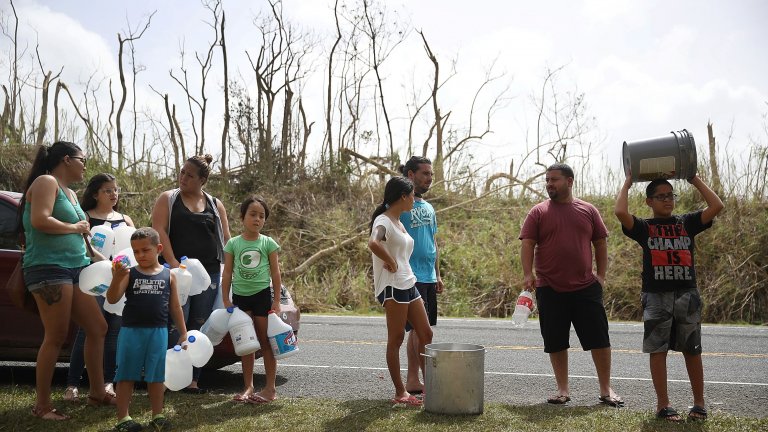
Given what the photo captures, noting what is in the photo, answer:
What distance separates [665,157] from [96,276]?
13.5ft

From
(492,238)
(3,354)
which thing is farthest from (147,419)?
(492,238)

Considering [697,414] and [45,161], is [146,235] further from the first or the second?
[697,414]

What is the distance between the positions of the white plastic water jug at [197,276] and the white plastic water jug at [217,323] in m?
0.22

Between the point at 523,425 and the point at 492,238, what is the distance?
1427 centimetres

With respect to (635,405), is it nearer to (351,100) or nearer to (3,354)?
(3,354)

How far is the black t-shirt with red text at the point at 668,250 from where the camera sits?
5809mm

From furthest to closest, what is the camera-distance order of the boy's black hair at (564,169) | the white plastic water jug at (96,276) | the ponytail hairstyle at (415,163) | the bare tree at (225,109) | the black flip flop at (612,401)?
the bare tree at (225,109), the ponytail hairstyle at (415,163), the boy's black hair at (564,169), the black flip flop at (612,401), the white plastic water jug at (96,276)

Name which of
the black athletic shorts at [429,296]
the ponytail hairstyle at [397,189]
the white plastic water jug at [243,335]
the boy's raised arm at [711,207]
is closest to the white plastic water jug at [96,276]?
the white plastic water jug at [243,335]

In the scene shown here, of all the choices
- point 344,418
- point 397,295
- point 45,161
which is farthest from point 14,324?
point 397,295

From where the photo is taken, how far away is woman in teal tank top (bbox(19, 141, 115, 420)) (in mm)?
5500

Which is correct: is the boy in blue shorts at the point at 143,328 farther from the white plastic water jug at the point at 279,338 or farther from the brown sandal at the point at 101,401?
the white plastic water jug at the point at 279,338

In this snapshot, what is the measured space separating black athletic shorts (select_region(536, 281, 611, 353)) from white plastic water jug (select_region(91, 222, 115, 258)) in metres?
3.44

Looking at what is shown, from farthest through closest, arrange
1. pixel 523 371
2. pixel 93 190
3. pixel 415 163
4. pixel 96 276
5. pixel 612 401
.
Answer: pixel 523 371
pixel 415 163
pixel 93 190
pixel 612 401
pixel 96 276

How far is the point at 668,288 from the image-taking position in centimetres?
580
